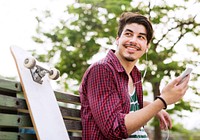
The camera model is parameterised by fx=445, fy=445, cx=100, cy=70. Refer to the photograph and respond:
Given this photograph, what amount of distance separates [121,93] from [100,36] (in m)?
5.25

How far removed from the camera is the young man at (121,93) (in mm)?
1923

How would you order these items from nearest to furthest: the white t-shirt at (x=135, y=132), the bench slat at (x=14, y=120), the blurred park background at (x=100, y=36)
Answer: the bench slat at (x=14, y=120) → the white t-shirt at (x=135, y=132) → the blurred park background at (x=100, y=36)

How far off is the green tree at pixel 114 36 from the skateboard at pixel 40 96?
4.14m

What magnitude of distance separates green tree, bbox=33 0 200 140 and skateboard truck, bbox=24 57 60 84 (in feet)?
13.6

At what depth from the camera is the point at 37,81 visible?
6.34 ft

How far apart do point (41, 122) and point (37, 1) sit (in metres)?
6.77

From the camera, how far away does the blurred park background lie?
21.4 ft

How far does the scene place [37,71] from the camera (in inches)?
75.9

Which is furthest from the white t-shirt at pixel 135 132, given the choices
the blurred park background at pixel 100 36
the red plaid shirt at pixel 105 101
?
the blurred park background at pixel 100 36

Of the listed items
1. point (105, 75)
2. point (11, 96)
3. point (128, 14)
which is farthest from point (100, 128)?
point (128, 14)

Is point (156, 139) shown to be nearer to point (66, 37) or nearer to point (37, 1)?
point (66, 37)

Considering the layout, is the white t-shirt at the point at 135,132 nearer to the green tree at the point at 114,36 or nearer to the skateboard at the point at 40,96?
the skateboard at the point at 40,96

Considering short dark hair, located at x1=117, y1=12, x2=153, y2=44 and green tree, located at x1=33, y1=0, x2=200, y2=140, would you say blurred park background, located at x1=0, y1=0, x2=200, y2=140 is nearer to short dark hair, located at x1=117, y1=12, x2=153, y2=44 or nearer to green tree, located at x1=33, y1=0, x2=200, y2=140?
green tree, located at x1=33, y1=0, x2=200, y2=140

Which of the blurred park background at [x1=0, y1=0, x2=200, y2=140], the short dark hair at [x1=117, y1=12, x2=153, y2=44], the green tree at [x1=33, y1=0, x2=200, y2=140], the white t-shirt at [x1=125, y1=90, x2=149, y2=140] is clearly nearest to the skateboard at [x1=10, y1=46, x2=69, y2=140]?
the white t-shirt at [x1=125, y1=90, x2=149, y2=140]
